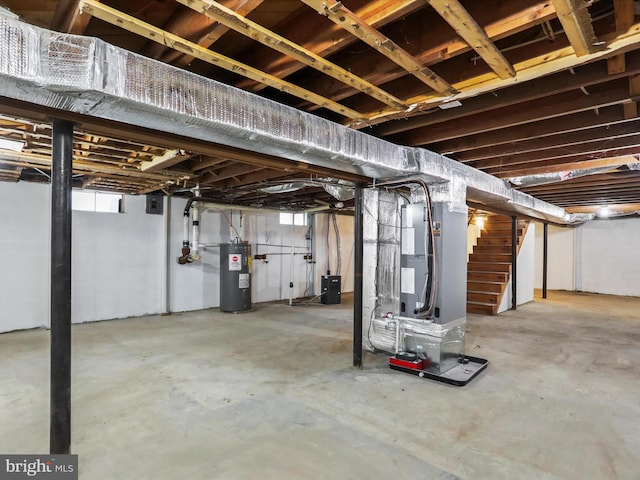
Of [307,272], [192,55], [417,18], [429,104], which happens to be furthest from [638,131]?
[307,272]

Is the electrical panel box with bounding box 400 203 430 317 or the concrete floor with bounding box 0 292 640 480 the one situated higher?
the electrical panel box with bounding box 400 203 430 317

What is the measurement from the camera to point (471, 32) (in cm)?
156

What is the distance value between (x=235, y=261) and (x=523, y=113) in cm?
483

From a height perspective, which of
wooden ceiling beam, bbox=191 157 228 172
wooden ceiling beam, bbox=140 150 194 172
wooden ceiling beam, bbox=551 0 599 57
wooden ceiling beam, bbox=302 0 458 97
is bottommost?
wooden ceiling beam, bbox=140 150 194 172

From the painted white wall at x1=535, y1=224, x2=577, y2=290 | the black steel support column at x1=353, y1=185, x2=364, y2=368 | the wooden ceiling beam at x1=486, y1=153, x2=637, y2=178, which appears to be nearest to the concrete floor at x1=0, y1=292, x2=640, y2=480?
the black steel support column at x1=353, y1=185, x2=364, y2=368

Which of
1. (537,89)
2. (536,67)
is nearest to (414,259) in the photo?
(537,89)

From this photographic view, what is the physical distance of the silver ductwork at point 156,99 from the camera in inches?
55.2

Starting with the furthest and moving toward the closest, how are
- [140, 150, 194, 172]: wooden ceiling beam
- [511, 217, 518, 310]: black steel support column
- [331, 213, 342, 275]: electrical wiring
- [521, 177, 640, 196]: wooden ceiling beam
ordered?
[331, 213, 342, 275]: electrical wiring → [511, 217, 518, 310]: black steel support column → [521, 177, 640, 196]: wooden ceiling beam → [140, 150, 194, 172]: wooden ceiling beam

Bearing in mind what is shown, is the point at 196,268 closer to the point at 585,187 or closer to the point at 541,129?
the point at 541,129

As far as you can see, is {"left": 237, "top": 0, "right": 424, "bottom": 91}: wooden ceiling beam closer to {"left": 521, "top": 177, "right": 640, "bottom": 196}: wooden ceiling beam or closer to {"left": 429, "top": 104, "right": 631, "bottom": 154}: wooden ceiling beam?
{"left": 429, "top": 104, "right": 631, "bottom": 154}: wooden ceiling beam

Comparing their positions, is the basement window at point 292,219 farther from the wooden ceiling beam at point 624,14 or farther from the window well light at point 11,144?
the wooden ceiling beam at point 624,14

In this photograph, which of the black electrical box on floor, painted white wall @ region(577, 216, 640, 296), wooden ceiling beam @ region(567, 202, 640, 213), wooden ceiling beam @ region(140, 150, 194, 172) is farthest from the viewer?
painted white wall @ region(577, 216, 640, 296)

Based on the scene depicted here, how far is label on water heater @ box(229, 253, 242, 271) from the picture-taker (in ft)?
20.3

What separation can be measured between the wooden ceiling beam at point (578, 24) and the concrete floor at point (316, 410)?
2.14 metres
